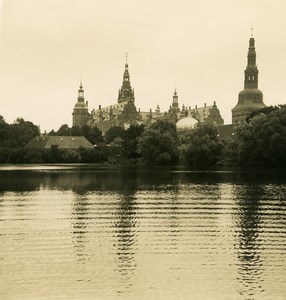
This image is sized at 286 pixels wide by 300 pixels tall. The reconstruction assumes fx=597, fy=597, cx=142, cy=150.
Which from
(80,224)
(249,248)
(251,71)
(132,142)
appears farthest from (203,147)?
(251,71)

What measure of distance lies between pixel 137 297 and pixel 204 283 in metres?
2.22

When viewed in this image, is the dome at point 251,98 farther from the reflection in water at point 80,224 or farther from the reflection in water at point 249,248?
the reflection in water at point 80,224

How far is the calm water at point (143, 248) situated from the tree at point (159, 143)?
60364mm

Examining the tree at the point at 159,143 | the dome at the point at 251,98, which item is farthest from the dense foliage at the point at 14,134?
the dome at the point at 251,98

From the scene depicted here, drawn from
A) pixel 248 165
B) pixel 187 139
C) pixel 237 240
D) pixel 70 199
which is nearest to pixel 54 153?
pixel 187 139

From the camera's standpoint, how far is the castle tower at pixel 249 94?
181 metres

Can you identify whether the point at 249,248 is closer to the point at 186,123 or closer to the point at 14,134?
the point at 14,134

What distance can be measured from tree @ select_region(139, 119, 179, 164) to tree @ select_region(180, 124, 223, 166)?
340 centimetres

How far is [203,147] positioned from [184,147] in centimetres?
378

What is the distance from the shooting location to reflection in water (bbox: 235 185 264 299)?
15.6 metres

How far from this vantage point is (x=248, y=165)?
283ft

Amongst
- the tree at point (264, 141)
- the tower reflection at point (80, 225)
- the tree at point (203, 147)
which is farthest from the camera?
the tree at point (203, 147)

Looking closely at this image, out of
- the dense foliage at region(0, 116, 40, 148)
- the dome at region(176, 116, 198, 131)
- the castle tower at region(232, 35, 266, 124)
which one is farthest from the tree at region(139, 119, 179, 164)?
the castle tower at region(232, 35, 266, 124)

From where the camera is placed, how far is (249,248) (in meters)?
20.4
